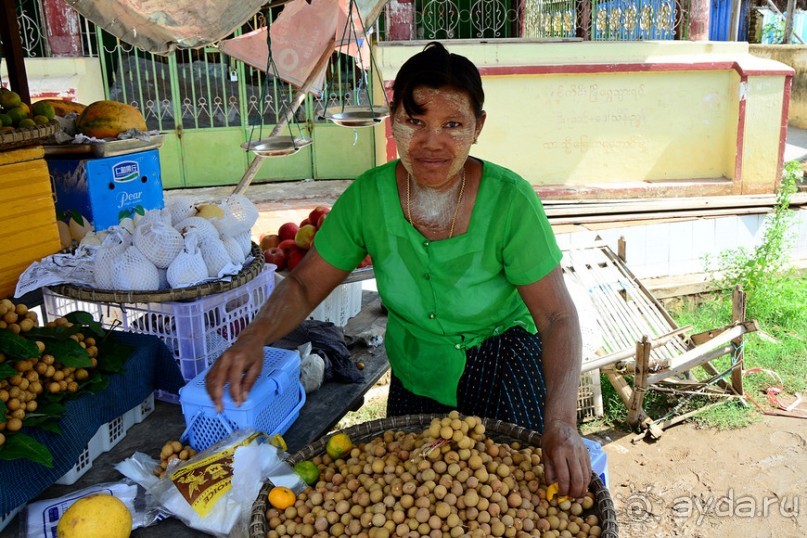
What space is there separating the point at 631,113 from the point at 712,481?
4619mm

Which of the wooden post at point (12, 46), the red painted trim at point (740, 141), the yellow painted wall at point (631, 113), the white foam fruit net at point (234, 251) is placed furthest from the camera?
the red painted trim at point (740, 141)

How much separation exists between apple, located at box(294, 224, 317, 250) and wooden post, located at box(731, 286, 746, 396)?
2727 millimetres

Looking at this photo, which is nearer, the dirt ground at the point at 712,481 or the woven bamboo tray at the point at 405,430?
the woven bamboo tray at the point at 405,430

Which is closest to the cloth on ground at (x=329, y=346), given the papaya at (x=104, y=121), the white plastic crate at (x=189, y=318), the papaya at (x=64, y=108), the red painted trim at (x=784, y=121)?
the white plastic crate at (x=189, y=318)

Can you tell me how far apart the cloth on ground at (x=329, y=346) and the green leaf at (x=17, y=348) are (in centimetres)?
93

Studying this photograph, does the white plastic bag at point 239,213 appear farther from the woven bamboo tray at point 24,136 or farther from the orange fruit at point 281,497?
the orange fruit at point 281,497

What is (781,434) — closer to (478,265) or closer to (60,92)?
(478,265)

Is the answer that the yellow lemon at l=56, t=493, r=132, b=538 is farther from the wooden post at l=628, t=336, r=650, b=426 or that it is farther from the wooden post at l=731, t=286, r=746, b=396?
the wooden post at l=731, t=286, r=746, b=396

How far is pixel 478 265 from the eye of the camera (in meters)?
1.82

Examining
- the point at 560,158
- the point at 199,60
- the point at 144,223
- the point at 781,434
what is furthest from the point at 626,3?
the point at 144,223

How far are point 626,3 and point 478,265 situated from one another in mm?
6851

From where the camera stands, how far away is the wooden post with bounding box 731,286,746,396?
4406 mm

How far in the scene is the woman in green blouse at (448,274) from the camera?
1.72 m

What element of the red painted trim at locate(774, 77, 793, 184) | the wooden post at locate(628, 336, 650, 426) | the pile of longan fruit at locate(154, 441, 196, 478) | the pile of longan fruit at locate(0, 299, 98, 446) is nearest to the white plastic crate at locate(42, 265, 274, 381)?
the pile of longan fruit at locate(0, 299, 98, 446)
